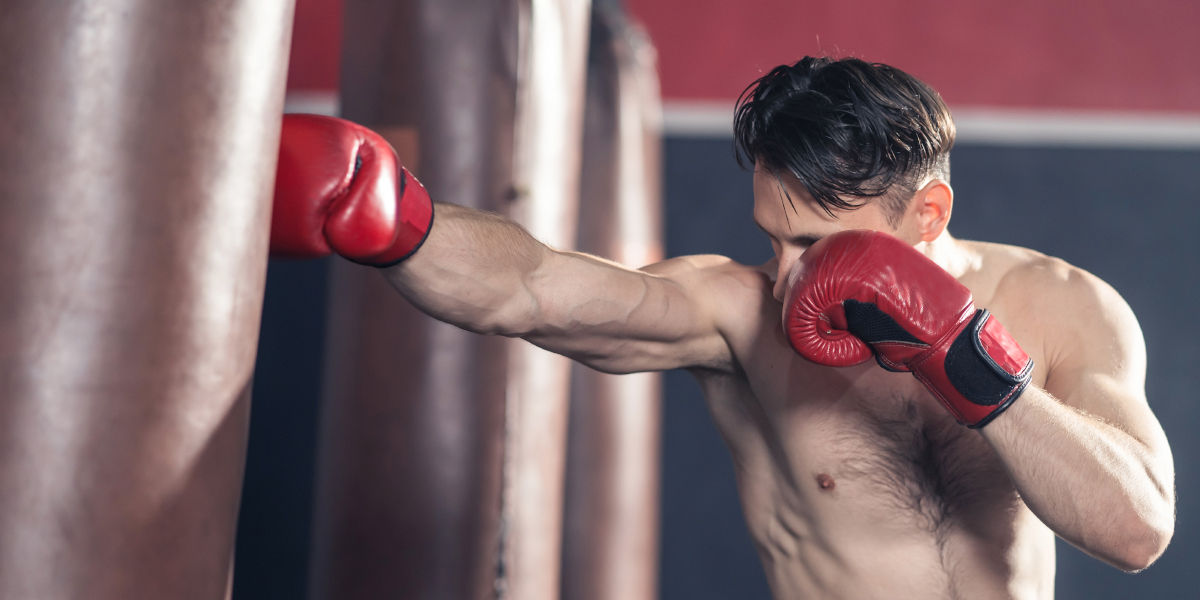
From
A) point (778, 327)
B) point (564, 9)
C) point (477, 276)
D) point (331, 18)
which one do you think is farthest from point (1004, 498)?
point (331, 18)

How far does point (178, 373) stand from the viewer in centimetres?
110

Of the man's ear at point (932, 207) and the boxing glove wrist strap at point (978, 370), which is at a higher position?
the man's ear at point (932, 207)

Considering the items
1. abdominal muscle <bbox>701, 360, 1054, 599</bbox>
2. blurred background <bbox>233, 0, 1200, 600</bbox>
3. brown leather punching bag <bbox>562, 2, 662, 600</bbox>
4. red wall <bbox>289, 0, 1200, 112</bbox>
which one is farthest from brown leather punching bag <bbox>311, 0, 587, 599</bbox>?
red wall <bbox>289, 0, 1200, 112</bbox>

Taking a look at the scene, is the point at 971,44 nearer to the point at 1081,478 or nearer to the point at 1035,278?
the point at 1035,278

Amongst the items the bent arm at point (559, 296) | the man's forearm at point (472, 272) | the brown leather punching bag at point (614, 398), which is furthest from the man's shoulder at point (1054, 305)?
the brown leather punching bag at point (614, 398)

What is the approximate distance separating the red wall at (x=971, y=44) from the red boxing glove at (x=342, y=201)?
343 centimetres

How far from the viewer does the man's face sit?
159cm

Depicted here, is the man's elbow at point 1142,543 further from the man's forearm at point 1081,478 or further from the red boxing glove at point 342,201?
the red boxing glove at point 342,201

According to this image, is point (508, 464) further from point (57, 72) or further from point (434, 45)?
point (57, 72)

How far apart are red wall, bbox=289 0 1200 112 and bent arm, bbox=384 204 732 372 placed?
2.98 meters

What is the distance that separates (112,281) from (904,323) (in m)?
1.00

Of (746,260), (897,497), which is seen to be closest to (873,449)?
(897,497)

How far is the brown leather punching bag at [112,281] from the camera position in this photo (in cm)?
102

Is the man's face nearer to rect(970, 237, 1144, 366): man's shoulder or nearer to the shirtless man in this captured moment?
the shirtless man
